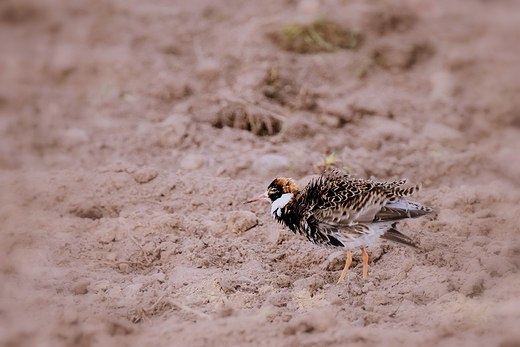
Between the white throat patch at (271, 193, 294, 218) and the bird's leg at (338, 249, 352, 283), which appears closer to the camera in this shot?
the bird's leg at (338, 249, 352, 283)

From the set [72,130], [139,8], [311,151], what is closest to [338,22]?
[311,151]

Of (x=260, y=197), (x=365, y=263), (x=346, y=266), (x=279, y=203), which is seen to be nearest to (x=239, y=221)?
(x=260, y=197)

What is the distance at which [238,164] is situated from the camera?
5684 millimetres

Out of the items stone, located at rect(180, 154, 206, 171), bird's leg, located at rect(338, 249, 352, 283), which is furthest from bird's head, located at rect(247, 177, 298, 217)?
stone, located at rect(180, 154, 206, 171)

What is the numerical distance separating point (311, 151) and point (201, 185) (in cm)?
130

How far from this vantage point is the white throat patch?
185 inches

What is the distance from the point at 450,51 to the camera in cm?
759

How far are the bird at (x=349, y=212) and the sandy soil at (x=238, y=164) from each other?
1.03 ft

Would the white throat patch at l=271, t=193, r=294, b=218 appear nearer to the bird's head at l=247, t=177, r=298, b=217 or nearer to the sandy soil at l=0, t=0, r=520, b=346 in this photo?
the bird's head at l=247, t=177, r=298, b=217

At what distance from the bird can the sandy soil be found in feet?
1.03

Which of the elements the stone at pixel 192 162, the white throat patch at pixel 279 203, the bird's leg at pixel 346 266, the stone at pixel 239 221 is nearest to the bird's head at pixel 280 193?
the white throat patch at pixel 279 203

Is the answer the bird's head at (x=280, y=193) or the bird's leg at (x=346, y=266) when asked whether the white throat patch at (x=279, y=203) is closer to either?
the bird's head at (x=280, y=193)

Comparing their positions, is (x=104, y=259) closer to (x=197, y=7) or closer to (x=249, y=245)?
(x=249, y=245)

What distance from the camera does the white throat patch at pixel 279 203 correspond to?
185 inches
